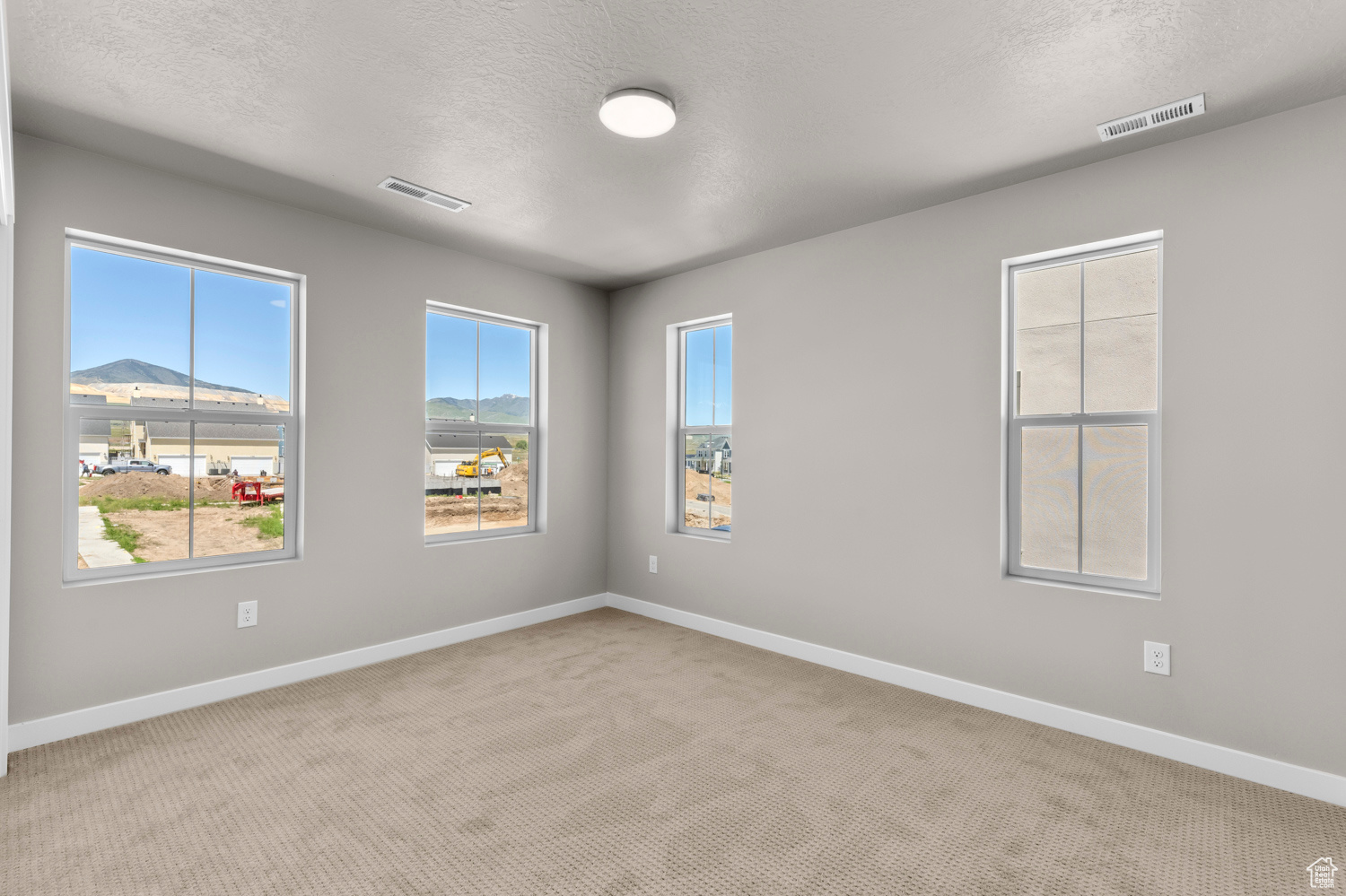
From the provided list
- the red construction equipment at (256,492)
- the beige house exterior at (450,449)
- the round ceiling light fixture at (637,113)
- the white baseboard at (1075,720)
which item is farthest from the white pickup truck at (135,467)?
the white baseboard at (1075,720)

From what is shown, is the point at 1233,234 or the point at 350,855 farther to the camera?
the point at 1233,234

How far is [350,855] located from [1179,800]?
114 inches

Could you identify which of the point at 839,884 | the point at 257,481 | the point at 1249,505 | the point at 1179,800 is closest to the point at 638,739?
the point at 839,884

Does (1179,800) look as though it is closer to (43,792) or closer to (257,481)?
(43,792)

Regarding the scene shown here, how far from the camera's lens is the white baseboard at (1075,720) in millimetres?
2393

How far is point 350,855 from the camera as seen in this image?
1992mm

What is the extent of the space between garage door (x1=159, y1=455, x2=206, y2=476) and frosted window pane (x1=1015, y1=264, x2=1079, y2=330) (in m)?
4.23

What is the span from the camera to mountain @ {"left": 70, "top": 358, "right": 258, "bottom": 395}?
290cm

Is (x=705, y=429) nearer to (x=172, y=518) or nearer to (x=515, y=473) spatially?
(x=515, y=473)

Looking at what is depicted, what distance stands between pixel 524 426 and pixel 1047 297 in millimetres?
3422

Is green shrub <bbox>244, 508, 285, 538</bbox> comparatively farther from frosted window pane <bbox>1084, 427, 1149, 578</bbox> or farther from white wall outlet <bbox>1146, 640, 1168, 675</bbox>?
white wall outlet <bbox>1146, 640, 1168, 675</bbox>

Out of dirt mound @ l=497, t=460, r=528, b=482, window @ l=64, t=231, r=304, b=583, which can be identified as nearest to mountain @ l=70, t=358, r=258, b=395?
window @ l=64, t=231, r=304, b=583

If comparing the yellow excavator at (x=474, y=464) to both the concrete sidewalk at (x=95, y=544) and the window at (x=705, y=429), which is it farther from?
the concrete sidewalk at (x=95, y=544)

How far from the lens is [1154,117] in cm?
244
